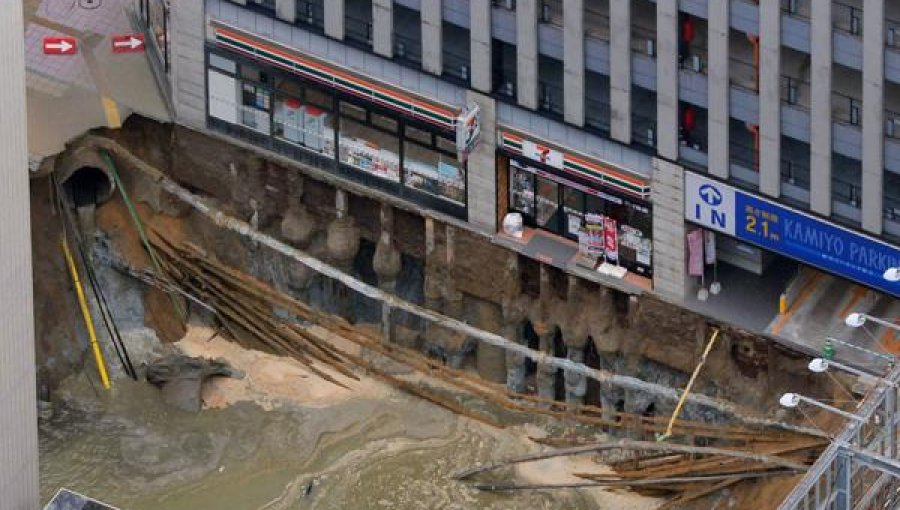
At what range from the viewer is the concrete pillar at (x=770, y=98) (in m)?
134

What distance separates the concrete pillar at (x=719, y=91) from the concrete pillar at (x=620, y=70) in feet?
11.8

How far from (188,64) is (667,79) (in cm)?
2453

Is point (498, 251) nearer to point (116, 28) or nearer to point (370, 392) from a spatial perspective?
point (370, 392)

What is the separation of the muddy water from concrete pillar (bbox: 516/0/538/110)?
14924mm

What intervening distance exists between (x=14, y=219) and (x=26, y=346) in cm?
528

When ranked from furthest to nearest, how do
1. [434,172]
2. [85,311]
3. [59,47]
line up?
[59,47] → [85,311] → [434,172]

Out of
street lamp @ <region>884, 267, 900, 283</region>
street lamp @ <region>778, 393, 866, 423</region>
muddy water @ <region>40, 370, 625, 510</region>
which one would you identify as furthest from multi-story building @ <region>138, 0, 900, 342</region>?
street lamp @ <region>778, 393, 866, 423</region>

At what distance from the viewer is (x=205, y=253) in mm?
154125

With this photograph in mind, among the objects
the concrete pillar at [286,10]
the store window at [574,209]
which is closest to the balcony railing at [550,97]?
the store window at [574,209]

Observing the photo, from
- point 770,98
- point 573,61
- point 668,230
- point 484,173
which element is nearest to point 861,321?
point 770,98

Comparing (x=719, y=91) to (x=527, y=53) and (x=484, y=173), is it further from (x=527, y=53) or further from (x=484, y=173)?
(x=484, y=173)

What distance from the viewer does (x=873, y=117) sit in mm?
133875

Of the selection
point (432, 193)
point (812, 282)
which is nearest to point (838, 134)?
point (812, 282)

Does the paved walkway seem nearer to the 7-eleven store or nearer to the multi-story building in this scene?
the multi-story building
